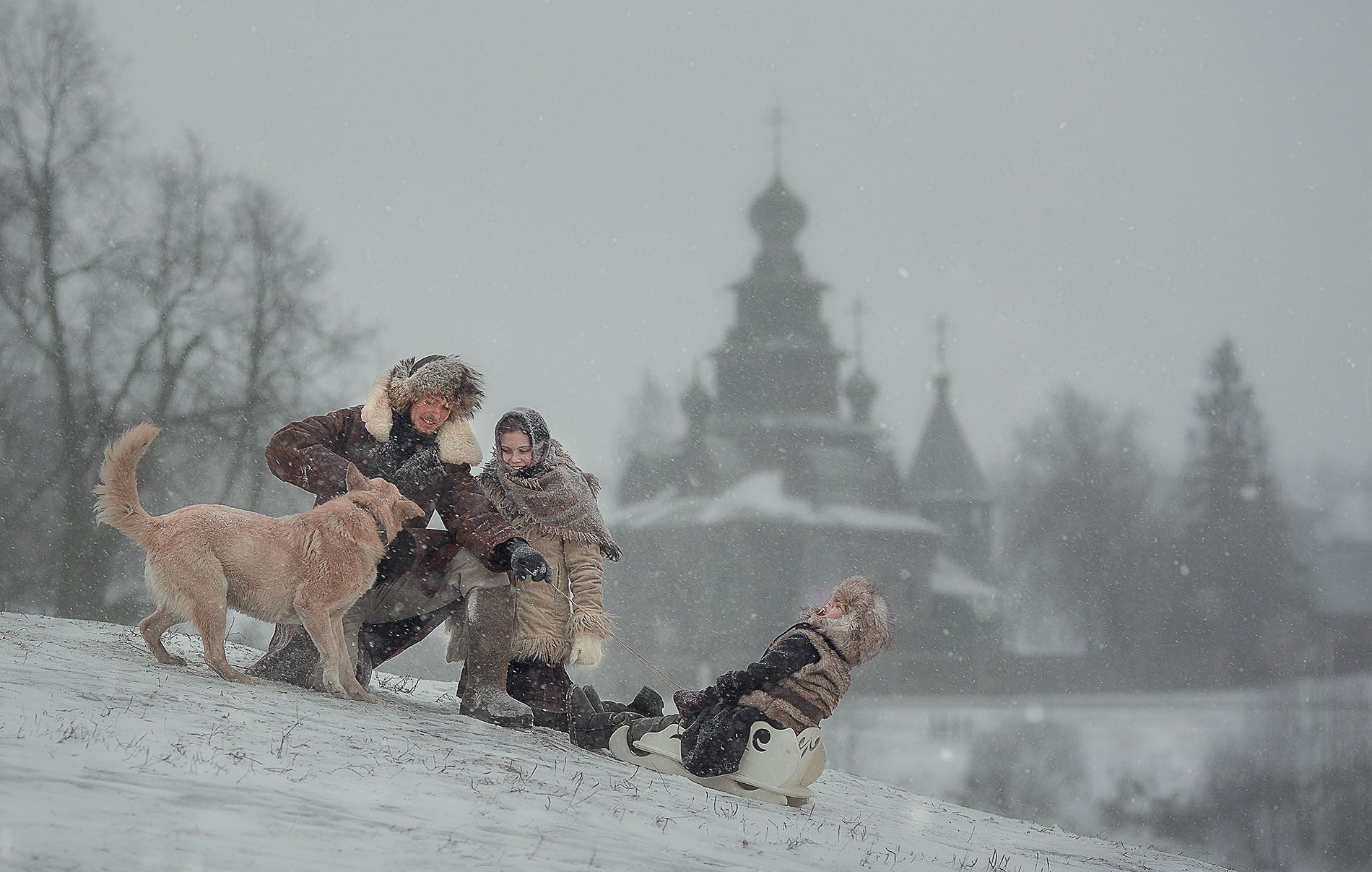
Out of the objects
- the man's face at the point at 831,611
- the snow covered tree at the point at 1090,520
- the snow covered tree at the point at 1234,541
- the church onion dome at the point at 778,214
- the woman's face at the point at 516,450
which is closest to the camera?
the man's face at the point at 831,611

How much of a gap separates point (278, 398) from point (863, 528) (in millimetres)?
25905

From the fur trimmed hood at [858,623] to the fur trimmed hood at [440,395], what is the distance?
6.53 feet

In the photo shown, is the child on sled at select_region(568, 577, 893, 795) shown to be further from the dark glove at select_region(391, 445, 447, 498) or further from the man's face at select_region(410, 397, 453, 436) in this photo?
the man's face at select_region(410, 397, 453, 436)

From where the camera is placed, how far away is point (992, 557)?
152ft

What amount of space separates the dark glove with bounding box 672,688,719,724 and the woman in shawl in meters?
0.38

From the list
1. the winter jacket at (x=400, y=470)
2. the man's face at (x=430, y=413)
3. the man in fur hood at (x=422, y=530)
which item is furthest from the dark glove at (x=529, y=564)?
the man's face at (x=430, y=413)

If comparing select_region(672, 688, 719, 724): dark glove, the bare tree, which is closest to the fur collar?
select_region(672, 688, 719, 724): dark glove

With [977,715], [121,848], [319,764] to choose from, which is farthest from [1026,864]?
[977,715]

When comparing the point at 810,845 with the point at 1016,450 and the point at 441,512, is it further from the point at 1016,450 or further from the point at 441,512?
the point at 1016,450

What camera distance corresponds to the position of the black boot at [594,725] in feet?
19.5

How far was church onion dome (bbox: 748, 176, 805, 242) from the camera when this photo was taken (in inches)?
1903

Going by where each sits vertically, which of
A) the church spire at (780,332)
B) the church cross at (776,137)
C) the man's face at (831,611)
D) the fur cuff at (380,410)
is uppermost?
the church cross at (776,137)

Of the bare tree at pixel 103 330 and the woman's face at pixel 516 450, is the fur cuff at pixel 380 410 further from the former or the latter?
the bare tree at pixel 103 330

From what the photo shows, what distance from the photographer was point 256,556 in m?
5.50
